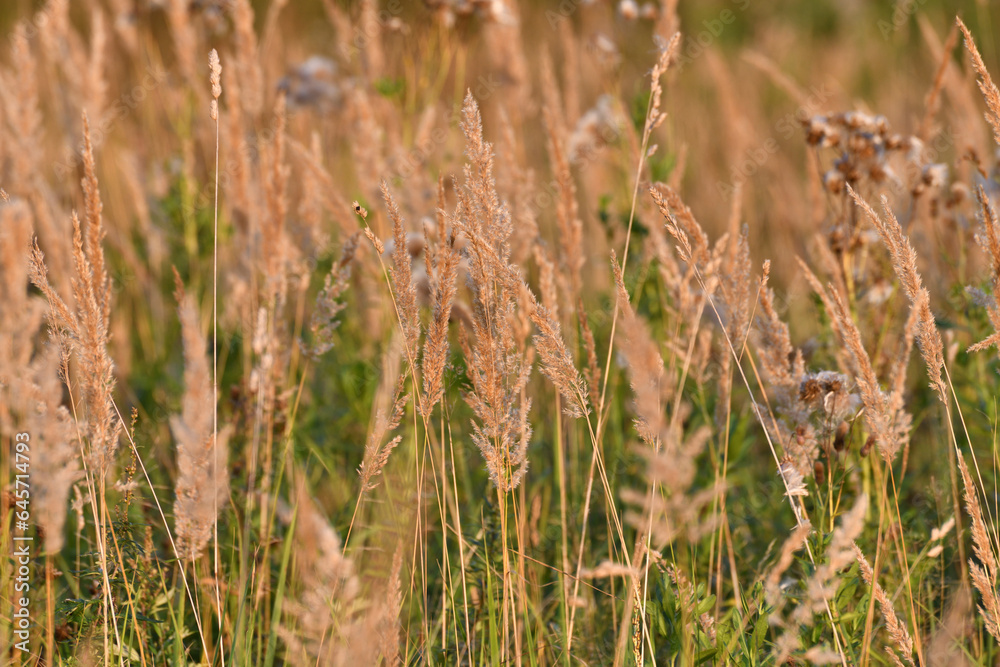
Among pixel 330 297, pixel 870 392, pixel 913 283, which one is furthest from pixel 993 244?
pixel 330 297

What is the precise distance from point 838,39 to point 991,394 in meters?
7.61

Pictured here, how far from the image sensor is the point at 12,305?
41.3 inches

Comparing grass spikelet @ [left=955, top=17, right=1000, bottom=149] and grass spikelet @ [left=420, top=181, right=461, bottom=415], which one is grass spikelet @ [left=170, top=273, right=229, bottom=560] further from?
grass spikelet @ [left=955, top=17, right=1000, bottom=149]

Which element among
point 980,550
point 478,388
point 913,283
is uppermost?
point 913,283

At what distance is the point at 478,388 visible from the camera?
133 centimetres

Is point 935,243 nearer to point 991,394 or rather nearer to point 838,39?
point 991,394

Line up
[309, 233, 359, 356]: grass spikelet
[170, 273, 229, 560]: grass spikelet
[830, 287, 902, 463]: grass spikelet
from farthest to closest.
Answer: [309, 233, 359, 356]: grass spikelet < [830, 287, 902, 463]: grass spikelet < [170, 273, 229, 560]: grass spikelet

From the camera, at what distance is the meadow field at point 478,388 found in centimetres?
128

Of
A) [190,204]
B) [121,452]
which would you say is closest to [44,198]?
[190,204]

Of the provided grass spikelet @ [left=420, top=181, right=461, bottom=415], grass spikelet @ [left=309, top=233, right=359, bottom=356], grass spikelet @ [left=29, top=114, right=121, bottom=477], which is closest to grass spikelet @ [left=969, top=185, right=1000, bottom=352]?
grass spikelet @ [left=420, top=181, right=461, bottom=415]

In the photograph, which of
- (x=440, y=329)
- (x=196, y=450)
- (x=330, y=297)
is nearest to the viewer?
(x=196, y=450)

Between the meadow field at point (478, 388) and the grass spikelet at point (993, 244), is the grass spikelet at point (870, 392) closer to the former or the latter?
the meadow field at point (478, 388)

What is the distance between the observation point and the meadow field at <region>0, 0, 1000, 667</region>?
4.19 ft

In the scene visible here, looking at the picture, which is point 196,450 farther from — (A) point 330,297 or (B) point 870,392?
(B) point 870,392
